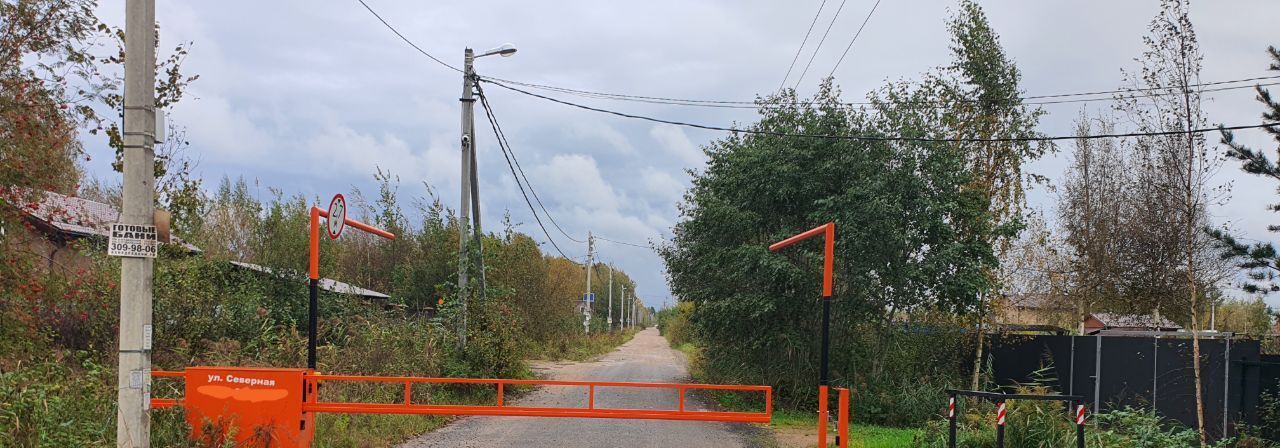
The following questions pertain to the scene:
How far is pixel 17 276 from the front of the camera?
1041 centimetres

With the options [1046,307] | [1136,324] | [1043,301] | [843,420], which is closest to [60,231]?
[843,420]

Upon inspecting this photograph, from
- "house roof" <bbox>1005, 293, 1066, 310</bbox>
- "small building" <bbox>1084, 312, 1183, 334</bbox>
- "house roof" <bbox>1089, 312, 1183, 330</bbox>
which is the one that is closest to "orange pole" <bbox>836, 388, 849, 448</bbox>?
"small building" <bbox>1084, 312, 1183, 334</bbox>

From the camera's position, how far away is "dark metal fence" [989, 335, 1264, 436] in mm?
12773

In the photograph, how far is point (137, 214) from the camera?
7.53 meters

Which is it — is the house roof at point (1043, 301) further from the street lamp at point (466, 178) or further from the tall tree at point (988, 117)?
the street lamp at point (466, 178)

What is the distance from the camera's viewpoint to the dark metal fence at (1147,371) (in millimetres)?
12773

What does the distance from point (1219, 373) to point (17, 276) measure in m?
16.3

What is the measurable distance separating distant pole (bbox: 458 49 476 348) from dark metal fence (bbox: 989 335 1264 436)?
10264 millimetres

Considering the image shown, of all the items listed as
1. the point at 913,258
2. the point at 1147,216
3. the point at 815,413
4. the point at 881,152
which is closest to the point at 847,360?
the point at 815,413

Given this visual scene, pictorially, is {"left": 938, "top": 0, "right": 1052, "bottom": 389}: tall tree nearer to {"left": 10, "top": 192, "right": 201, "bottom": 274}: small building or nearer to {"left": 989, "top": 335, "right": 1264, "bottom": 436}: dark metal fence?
{"left": 989, "top": 335, "right": 1264, "bottom": 436}: dark metal fence

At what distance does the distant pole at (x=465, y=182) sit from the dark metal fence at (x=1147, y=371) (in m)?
10.3

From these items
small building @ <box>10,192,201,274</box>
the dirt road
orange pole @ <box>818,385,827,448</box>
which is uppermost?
small building @ <box>10,192,201,274</box>

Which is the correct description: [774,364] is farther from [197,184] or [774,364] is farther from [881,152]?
[197,184]

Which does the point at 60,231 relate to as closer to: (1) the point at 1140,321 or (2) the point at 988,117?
(2) the point at 988,117
